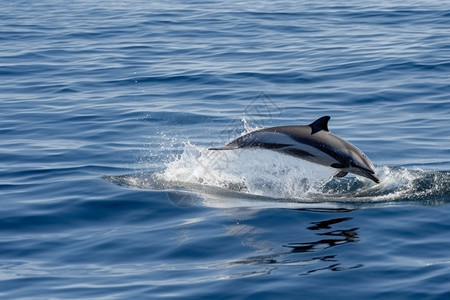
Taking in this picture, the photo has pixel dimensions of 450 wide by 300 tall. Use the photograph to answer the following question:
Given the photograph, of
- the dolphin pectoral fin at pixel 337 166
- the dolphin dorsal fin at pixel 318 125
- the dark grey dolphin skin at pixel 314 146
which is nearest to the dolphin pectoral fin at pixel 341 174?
the dark grey dolphin skin at pixel 314 146

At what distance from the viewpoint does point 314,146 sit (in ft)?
41.6

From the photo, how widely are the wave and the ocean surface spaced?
4cm

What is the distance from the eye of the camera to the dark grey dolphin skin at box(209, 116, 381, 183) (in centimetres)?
1262

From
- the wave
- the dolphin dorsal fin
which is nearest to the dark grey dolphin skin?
the dolphin dorsal fin

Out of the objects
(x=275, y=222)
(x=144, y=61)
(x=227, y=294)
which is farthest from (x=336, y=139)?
(x=144, y=61)

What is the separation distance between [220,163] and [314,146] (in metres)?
1.87

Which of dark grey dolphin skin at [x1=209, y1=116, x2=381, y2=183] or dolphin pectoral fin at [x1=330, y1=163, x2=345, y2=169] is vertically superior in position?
Result: dark grey dolphin skin at [x1=209, y1=116, x2=381, y2=183]

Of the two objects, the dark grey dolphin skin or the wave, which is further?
the dark grey dolphin skin

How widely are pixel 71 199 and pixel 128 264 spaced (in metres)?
2.90

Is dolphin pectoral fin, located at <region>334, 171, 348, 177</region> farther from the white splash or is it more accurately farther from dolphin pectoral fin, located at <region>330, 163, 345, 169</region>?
dolphin pectoral fin, located at <region>330, 163, 345, 169</region>

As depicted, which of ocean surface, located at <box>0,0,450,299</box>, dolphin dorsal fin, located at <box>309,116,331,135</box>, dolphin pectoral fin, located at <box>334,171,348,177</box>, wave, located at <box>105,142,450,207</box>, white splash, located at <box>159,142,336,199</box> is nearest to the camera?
ocean surface, located at <box>0,0,450,299</box>

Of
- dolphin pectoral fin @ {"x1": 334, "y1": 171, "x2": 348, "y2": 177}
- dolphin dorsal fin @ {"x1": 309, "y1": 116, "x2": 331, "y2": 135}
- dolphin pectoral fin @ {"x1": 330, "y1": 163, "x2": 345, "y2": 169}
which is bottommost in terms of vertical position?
dolphin pectoral fin @ {"x1": 334, "y1": 171, "x2": 348, "y2": 177}

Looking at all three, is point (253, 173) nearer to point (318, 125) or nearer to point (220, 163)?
point (220, 163)

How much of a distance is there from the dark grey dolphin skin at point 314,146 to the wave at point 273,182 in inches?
13.1
